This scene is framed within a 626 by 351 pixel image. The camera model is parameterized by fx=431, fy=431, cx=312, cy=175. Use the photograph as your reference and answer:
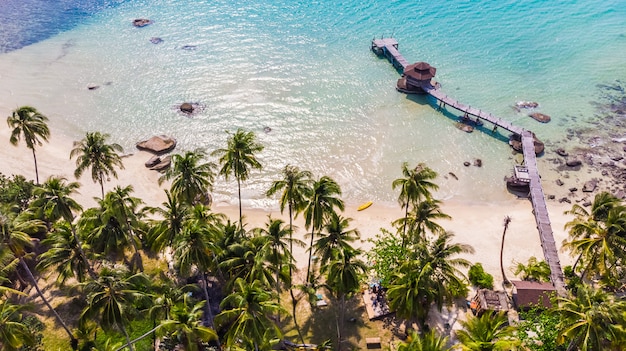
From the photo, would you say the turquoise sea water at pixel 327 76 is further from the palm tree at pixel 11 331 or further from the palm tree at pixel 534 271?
the palm tree at pixel 11 331

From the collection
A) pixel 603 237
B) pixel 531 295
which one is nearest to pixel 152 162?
pixel 531 295

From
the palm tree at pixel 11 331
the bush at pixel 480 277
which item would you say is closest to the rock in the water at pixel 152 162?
the palm tree at pixel 11 331

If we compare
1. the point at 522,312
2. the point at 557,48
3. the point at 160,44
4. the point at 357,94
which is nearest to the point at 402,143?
the point at 357,94

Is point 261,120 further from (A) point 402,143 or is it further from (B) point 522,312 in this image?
(B) point 522,312

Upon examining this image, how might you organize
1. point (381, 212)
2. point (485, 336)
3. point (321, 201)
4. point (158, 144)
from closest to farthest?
point (485, 336) < point (321, 201) < point (381, 212) < point (158, 144)

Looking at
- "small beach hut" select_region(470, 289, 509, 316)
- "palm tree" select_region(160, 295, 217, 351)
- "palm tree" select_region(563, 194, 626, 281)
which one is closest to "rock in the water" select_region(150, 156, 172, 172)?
"palm tree" select_region(160, 295, 217, 351)

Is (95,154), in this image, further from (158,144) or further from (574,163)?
(574,163)

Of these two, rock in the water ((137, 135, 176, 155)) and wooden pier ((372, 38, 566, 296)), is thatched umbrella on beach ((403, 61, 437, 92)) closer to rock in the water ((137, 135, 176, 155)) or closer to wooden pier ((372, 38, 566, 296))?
wooden pier ((372, 38, 566, 296))
